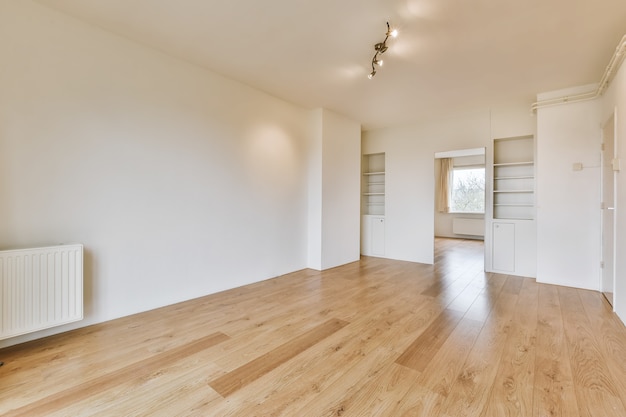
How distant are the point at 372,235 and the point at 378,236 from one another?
143 mm

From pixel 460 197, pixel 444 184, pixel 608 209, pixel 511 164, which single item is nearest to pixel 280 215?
pixel 511 164

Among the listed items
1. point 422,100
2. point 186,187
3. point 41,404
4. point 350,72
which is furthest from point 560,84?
point 41,404

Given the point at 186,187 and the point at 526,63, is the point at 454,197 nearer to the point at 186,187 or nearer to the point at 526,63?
the point at 526,63

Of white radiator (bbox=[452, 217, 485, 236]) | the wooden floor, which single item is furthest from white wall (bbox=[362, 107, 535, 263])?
white radiator (bbox=[452, 217, 485, 236])

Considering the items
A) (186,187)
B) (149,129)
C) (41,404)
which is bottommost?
(41,404)

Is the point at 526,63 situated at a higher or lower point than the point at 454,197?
higher

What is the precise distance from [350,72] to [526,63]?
1.98 meters

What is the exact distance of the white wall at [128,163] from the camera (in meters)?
2.25

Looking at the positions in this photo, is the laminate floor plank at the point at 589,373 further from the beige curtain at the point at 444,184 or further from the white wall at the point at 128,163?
the beige curtain at the point at 444,184

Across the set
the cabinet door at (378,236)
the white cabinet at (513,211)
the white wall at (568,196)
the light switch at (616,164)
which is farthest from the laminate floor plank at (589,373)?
the cabinet door at (378,236)

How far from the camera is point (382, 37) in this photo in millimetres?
2688

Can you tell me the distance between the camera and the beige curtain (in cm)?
933

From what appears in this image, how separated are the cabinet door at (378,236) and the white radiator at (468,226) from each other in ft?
15.0

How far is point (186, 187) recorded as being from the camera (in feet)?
10.6
